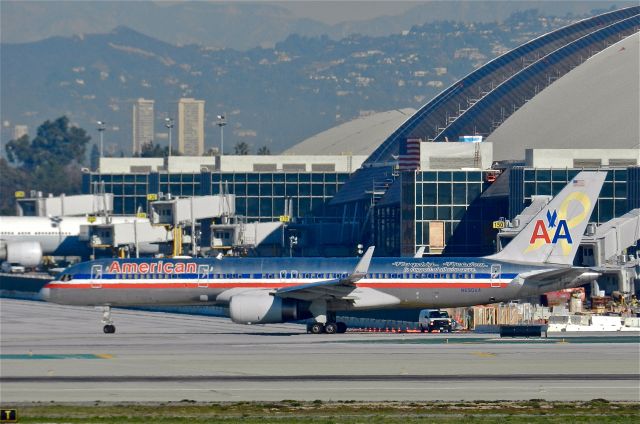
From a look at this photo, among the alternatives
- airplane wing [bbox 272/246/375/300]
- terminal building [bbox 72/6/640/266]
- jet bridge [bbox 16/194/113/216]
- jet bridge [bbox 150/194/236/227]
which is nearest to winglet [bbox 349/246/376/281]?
airplane wing [bbox 272/246/375/300]

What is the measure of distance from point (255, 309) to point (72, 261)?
104352 millimetres

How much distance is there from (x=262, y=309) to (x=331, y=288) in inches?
138

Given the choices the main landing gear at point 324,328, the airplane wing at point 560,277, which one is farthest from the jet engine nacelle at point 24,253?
the airplane wing at point 560,277

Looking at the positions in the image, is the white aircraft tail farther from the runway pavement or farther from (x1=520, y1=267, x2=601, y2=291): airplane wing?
the runway pavement

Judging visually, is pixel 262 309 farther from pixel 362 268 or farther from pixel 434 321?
pixel 434 321

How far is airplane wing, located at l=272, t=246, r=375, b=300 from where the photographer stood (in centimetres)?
6494

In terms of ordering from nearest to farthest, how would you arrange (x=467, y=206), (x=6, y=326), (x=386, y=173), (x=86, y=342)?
Answer: (x=86, y=342)
(x=6, y=326)
(x=467, y=206)
(x=386, y=173)

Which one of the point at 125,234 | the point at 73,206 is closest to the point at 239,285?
the point at 125,234

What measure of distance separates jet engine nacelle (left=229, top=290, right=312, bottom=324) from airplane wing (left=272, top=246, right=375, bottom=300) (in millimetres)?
412

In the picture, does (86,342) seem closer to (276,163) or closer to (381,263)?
(381,263)

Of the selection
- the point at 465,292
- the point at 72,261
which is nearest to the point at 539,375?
the point at 465,292

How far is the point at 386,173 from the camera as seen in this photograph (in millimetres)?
142750

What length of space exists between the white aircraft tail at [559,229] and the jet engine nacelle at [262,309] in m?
10.7

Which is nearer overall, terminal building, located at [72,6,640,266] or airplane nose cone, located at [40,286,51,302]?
airplane nose cone, located at [40,286,51,302]
